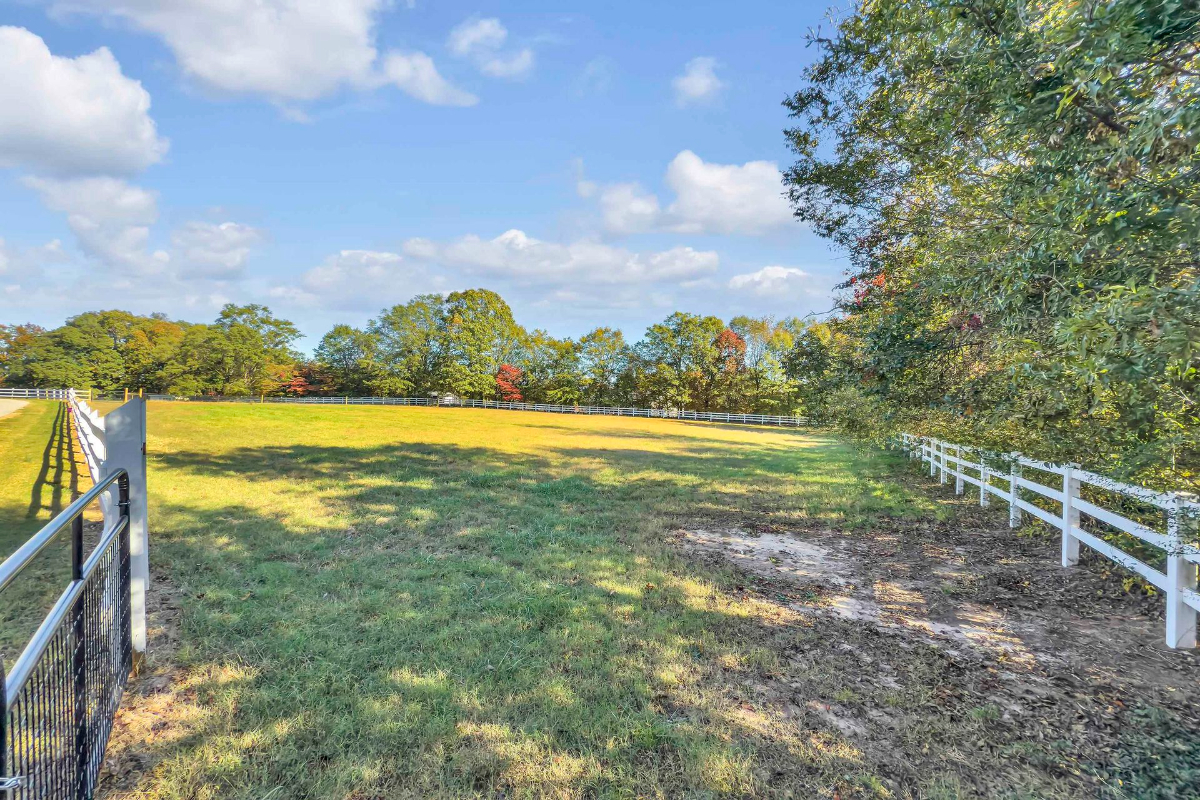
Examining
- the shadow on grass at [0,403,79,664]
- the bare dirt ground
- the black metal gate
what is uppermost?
the black metal gate

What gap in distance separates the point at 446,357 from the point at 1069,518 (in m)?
55.0

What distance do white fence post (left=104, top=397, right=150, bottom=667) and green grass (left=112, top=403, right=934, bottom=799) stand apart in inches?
15.6

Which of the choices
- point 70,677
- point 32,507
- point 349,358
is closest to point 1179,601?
point 70,677

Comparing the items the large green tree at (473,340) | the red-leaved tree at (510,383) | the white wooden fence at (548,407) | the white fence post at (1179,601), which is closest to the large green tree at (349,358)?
Result: the white wooden fence at (548,407)

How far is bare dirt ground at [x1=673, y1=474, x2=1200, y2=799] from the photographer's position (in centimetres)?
257

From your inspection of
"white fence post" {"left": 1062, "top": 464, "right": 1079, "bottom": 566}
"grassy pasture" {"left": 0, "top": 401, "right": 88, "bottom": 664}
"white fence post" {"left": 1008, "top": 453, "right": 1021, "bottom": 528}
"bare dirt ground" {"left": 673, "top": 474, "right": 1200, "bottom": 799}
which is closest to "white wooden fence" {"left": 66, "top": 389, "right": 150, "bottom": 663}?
"grassy pasture" {"left": 0, "top": 401, "right": 88, "bottom": 664}

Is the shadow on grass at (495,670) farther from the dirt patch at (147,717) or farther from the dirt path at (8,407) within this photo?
the dirt path at (8,407)

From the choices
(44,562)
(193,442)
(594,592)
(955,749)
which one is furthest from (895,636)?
(193,442)

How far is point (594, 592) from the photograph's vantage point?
188 inches

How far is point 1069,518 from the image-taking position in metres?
5.41

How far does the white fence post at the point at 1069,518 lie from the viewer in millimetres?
5309

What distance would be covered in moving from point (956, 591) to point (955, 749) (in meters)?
2.78

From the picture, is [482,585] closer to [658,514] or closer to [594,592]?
[594,592]

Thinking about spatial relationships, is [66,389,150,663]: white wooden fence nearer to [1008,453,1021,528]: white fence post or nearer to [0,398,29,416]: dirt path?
[1008,453,1021,528]: white fence post
